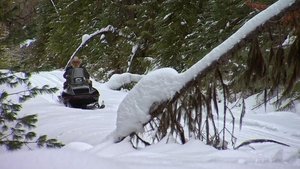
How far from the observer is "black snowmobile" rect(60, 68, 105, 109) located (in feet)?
34.9

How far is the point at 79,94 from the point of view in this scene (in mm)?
10633

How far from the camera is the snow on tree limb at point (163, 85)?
4453 mm

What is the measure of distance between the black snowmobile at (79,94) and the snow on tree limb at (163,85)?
582 cm

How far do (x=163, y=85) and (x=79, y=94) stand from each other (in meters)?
6.21

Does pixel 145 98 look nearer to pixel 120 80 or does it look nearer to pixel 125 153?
pixel 125 153

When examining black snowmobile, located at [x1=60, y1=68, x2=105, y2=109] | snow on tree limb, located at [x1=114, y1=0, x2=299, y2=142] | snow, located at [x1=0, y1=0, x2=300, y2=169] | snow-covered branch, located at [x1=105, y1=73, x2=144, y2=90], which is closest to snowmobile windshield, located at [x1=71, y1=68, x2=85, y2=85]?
black snowmobile, located at [x1=60, y1=68, x2=105, y2=109]

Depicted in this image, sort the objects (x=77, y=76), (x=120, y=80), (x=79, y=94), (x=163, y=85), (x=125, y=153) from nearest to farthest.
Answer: (x=125, y=153) < (x=163, y=85) < (x=79, y=94) < (x=77, y=76) < (x=120, y=80)

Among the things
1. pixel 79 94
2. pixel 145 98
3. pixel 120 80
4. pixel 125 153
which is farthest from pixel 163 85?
pixel 120 80

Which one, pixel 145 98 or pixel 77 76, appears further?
pixel 77 76

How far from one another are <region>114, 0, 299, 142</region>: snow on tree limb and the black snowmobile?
5.82 metres

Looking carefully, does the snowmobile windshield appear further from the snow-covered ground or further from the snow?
the snow

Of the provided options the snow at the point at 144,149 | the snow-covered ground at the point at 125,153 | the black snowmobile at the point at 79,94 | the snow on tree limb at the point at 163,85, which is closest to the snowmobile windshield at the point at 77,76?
the black snowmobile at the point at 79,94

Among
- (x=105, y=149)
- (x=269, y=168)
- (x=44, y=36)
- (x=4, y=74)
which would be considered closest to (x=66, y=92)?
(x=4, y=74)

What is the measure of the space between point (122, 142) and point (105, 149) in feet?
0.92
